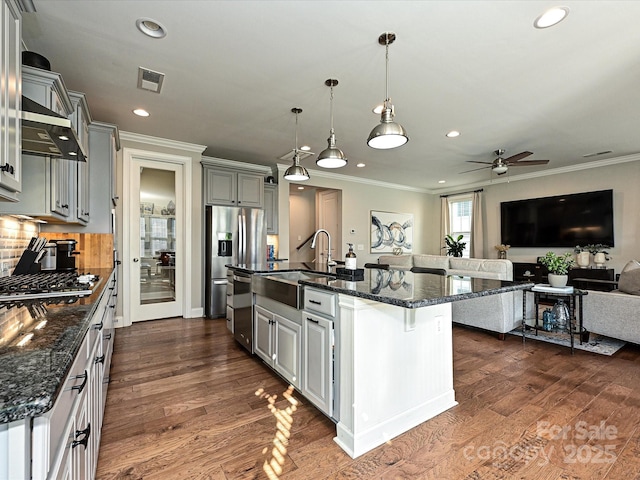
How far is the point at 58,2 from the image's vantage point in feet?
6.45

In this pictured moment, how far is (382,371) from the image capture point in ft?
6.19

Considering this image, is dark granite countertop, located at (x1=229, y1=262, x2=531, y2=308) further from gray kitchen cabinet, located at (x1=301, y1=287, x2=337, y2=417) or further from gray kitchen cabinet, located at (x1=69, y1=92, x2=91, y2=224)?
gray kitchen cabinet, located at (x1=69, y1=92, x2=91, y2=224)

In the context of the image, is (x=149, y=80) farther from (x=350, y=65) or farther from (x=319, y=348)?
(x=319, y=348)

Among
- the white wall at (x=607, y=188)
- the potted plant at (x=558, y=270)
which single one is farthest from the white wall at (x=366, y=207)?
the potted plant at (x=558, y=270)

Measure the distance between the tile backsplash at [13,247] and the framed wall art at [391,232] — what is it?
19.8ft

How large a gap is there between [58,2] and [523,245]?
7.71 meters

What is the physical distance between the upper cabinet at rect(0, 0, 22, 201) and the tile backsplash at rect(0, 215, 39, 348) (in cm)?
57

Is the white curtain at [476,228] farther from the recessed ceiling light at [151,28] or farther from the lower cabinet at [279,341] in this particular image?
the recessed ceiling light at [151,28]

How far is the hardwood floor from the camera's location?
1646 mm

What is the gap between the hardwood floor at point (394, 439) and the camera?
5.40 feet

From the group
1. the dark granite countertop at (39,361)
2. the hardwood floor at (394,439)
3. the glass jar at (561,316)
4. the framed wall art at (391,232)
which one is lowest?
the hardwood floor at (394,439)

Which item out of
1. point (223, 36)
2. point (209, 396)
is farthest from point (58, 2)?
point (209, 396)

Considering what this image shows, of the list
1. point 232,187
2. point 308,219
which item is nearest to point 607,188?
point 308,219

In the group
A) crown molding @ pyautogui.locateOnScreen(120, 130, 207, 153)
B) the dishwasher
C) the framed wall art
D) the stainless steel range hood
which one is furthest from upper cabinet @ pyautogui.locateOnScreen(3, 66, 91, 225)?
the framed wall art
